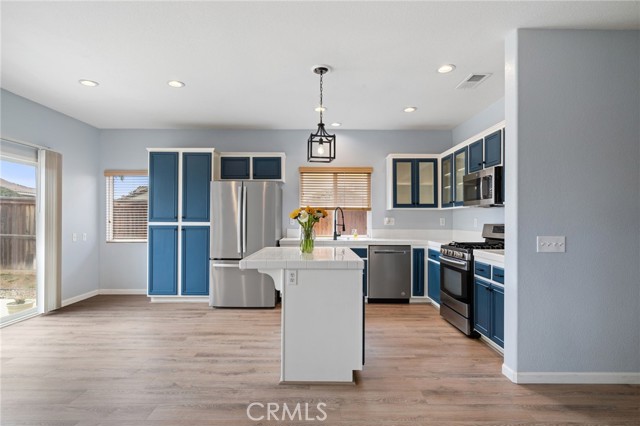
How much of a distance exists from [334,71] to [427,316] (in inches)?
120

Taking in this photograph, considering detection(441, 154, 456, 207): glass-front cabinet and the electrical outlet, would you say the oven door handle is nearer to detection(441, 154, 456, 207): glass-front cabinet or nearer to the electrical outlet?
detection(441, 154, 456, 207): glass-front cabinet

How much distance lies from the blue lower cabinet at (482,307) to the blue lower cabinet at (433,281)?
1.04 metres

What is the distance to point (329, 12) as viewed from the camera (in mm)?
2365

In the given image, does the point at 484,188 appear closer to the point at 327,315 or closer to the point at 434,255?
the point at 434,255

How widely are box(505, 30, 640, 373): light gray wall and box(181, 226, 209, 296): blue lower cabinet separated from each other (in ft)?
12.6

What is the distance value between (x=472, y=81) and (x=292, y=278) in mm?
2686

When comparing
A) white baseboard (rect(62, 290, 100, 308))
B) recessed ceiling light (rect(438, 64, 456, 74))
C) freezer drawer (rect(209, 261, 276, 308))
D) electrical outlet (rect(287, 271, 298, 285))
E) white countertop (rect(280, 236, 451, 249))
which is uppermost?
recessed ceiling light (rect(438, 64, 456, 74))

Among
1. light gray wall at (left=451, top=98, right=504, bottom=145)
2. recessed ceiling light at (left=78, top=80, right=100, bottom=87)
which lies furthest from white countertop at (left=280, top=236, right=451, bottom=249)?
recessed ceiling light at (left=78, top=80, right=100, bottom=87)

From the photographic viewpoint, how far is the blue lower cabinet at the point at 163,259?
196 inches

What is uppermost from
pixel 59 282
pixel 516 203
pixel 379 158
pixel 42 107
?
pixel 42 107

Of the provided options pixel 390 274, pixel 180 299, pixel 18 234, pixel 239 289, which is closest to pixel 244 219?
pixel 239 289

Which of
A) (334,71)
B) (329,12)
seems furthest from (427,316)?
(329,12)

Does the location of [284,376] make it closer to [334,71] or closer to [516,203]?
[516,203]

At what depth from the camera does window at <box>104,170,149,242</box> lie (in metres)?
5.55
